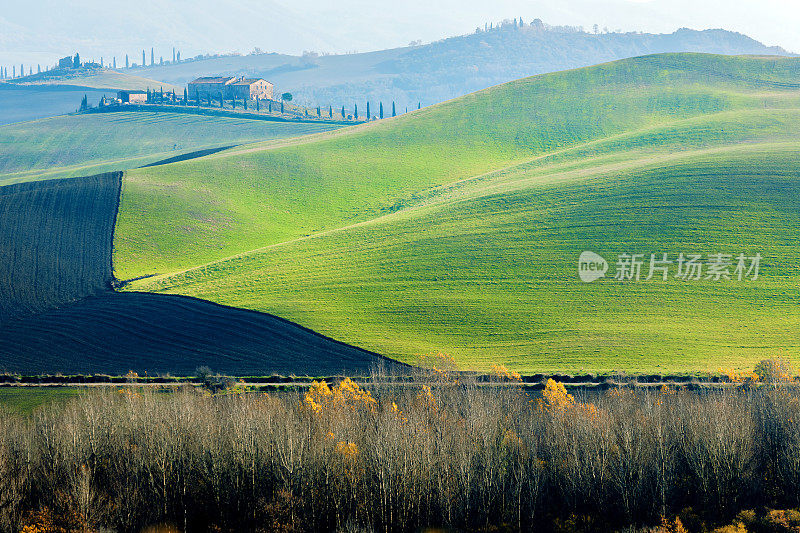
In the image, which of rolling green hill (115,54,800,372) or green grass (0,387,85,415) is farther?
rolling green hill (115,54,800,372)

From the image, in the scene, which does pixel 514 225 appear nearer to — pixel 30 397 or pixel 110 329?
pixel 110 329

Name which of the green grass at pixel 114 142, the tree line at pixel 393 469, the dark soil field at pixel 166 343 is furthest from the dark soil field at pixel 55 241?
the green grass at pixel 114 142

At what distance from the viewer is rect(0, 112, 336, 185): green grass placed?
565 ft

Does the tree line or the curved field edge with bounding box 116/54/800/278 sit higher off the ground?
the curved field edge with bounding box 116/54/800/278

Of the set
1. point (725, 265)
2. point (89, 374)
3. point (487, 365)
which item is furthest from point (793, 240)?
point (89, 374)

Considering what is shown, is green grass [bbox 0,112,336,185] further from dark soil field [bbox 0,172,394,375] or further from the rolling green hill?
dark soil field [bbox 0,172,394,375]

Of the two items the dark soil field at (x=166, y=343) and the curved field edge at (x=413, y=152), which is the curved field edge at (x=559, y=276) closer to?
the dark soil field at (x=166, y=343)

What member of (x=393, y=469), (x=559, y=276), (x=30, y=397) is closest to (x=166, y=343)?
(x=30, y=397)

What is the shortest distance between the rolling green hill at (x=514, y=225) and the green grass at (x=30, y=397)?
21.0 m

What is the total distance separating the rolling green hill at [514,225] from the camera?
64688 millimetres

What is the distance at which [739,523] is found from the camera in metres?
32.7

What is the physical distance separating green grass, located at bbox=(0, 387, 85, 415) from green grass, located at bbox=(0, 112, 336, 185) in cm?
11827

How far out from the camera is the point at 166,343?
6284 centimetres

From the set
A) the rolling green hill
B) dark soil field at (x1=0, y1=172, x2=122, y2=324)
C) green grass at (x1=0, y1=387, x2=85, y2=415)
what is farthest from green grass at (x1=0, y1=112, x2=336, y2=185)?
green grass at (x1=0, y1=387, x2=85, y2=415)
